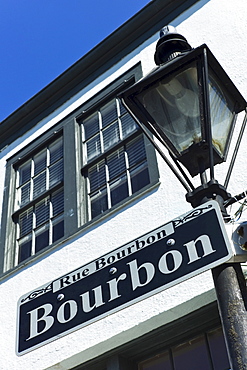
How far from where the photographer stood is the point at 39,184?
735 cm

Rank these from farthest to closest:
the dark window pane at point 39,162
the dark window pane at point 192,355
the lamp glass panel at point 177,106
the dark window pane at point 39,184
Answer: the dark window pane at point 39,162, the dark window pane at point 39,184, the dark window pane at point 192,355, the lamp glass panel at point 177,106

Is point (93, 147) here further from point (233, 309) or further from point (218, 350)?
point (233, 309)

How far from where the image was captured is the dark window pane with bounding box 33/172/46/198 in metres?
7.23

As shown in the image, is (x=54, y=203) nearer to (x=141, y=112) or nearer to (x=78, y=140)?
(x=78, y=140)

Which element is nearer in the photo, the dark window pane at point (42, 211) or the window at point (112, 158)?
A: the window at point (112, 158)

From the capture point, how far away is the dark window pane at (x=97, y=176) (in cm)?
646

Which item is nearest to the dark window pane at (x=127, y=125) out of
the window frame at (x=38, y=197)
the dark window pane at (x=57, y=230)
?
the window frame at (x=38, y=197)

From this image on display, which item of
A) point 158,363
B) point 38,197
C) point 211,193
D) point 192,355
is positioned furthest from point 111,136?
point 211,193

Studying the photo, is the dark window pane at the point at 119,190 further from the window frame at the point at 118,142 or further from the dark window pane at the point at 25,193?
the dark window pane at the point at 25,193

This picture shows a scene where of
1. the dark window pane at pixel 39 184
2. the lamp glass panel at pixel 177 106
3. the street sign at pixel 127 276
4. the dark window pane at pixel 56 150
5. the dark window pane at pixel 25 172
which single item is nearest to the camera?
the street sign at pixel 127 276

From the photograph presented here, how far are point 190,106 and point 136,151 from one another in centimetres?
366

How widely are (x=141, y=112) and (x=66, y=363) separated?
2837mm

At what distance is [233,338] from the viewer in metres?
2.11

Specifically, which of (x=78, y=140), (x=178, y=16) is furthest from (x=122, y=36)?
(x=78, y=140)
